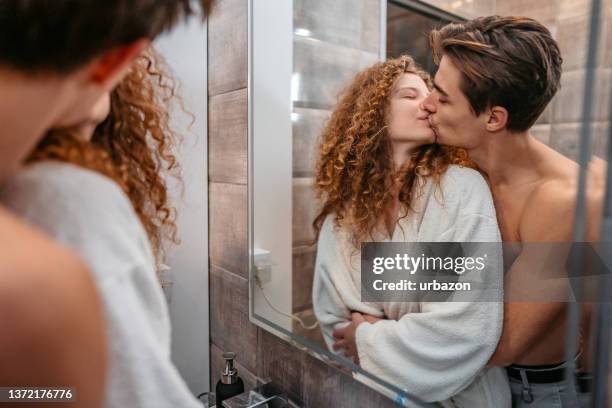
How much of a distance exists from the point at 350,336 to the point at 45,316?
2.13ft

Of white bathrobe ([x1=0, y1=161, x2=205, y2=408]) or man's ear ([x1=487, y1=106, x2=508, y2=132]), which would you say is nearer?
white bathrobe ([x1=0, y1=161, x2=205, y2=408])

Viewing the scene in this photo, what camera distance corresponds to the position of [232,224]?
1220 mm

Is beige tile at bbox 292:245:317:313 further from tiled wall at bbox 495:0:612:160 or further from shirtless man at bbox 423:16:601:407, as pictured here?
tiled wall at bbox 495:0:612:160

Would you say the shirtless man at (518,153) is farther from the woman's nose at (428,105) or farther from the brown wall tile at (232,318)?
the brown wall tile at (232,318)

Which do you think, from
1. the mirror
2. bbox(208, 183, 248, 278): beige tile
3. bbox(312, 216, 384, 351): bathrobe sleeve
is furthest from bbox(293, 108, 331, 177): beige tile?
bbox(208, 183, 248, 278): beige tile

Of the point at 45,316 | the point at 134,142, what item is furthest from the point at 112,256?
the point at 134,142

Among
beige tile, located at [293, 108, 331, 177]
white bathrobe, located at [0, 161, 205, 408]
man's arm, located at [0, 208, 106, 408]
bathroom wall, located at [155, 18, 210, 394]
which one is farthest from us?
bathroom wall, located at [155, 18, 210, 394]

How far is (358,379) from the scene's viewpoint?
83 centimetres

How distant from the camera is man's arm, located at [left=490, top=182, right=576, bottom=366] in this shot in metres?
0.52

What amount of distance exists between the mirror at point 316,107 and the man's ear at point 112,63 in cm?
45

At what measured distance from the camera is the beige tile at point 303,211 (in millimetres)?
917

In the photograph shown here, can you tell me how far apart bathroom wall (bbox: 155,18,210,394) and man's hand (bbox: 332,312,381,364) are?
61cm

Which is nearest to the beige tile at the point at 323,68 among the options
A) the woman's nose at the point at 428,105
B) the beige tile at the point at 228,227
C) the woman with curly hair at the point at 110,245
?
the woman's nose at the point at 428,105

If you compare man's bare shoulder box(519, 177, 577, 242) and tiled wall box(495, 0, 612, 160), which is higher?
tiled wall box(495, 0, 612, 160)
